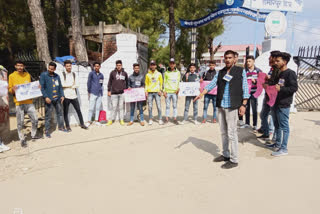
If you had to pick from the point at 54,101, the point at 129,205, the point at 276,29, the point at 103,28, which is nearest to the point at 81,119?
the point at 54,101

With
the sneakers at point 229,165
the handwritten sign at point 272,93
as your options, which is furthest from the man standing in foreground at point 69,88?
the handwritten sign at point 272,93

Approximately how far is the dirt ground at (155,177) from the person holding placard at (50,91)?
25.9 inches

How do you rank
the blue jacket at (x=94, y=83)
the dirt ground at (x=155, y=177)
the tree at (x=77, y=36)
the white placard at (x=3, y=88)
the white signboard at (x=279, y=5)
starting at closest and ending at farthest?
the dirt ground at (x=155, y=177), the white placard at (x=3, y=88), the blue jacket at (x=94, y=83), the tree at (x=77, y=36), the white signboard at (x=279, y=5)

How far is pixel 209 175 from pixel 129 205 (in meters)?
1.41

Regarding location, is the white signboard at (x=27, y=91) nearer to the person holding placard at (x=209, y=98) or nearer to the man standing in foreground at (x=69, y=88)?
the man standing in foreground at (x=69, y=88)

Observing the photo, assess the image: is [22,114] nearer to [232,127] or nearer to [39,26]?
[232,127]

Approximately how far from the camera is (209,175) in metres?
3.65

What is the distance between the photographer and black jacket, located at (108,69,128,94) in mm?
6664

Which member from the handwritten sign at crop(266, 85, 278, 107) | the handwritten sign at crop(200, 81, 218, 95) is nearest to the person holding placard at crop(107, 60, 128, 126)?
the handwritten sign at crop(200, 81, 218, 95)

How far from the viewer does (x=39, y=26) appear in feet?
28.0

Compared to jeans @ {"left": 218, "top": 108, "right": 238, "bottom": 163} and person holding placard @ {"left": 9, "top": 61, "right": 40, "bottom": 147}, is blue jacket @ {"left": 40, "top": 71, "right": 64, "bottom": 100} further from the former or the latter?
jeans @ {"left": 218, "top": 108, "right": 238, "bottom": 163}

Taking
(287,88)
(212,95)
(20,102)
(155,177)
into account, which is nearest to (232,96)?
(287,88)

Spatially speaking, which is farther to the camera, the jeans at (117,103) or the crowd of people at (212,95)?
the jeans at (117,103)

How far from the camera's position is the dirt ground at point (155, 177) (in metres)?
2.86
